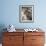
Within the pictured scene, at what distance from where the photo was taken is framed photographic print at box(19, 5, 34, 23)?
408cm

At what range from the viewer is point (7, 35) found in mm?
3594

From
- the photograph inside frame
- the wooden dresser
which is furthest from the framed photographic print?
the wooden dresser

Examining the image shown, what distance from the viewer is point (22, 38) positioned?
360cm

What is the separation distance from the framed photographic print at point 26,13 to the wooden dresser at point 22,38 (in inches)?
25.5

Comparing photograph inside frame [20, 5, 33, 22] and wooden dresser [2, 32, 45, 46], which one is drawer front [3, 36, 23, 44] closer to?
wooden dresser [2, 32, 45, 46]

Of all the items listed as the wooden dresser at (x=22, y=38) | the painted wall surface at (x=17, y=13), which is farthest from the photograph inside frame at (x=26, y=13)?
the wooden dresser at (x=22, y=38)

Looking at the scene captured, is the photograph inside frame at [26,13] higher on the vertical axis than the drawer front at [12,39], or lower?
higher

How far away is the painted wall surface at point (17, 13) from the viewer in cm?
407

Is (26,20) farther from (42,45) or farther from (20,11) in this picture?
(42,45)

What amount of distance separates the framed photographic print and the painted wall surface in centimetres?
10

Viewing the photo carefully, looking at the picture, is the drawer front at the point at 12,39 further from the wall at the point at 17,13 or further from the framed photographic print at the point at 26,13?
the framed photographic print at the point at 26,13

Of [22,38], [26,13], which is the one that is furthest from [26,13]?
[22,38]

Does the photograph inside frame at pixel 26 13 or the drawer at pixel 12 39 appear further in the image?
the photograph inside frame at pixel 26 13

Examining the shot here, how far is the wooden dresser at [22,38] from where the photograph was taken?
11.8ft
